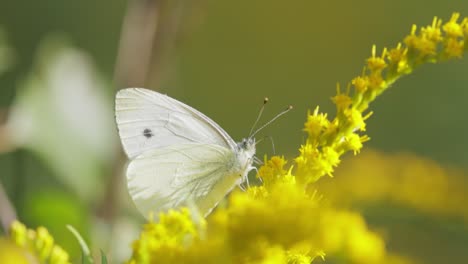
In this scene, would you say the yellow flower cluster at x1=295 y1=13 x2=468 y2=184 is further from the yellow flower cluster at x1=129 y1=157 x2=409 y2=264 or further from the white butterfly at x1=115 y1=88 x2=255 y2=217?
the white butterfly at x1=115 y1=88 x2=255 y2=217

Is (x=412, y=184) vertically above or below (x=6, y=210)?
above

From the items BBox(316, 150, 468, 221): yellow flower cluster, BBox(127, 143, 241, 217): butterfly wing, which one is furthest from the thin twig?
BBox(316, 150, 468, 221): yellow flower cluster

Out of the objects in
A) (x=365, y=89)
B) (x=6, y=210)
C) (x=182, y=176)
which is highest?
(x=365, y=89)

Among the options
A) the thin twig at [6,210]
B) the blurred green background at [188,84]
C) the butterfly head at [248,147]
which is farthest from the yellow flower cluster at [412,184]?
the thin twig at [6,210]

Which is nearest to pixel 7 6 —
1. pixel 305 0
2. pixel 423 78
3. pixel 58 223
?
pixel 305 0

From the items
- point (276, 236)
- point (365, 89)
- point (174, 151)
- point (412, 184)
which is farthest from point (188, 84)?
point (276, 236)

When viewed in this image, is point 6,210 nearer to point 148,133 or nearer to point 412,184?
point 148,133

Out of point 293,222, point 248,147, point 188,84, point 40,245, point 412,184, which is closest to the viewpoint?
point 293,222
